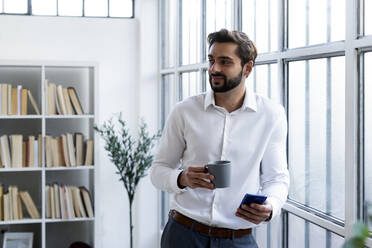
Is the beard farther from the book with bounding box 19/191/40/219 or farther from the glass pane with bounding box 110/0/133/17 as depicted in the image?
the glass pane with bounding box 110/0/133/17

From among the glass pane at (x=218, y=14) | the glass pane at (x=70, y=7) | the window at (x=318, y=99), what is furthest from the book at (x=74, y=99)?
the window at (x=318, y=99)

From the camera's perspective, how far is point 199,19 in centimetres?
457

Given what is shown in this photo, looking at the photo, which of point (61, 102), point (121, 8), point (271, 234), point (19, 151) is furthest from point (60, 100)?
point (271, 234)

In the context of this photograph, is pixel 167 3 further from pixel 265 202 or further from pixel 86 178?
pixel 265 202

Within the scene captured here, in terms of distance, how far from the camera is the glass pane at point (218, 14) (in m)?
3.80

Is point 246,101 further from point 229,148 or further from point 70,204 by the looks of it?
point 70,204

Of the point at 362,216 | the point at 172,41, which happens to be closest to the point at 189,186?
the point at 362,216

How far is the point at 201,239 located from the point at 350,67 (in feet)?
2.86

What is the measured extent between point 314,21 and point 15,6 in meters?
3.76

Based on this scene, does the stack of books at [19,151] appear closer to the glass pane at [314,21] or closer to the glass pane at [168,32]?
the glass pane at [168,32]

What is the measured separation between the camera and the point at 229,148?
2.36m

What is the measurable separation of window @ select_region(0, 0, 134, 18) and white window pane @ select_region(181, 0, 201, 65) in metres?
1.07

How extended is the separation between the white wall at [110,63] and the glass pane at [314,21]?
10.0 feet

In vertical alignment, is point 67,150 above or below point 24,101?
below
